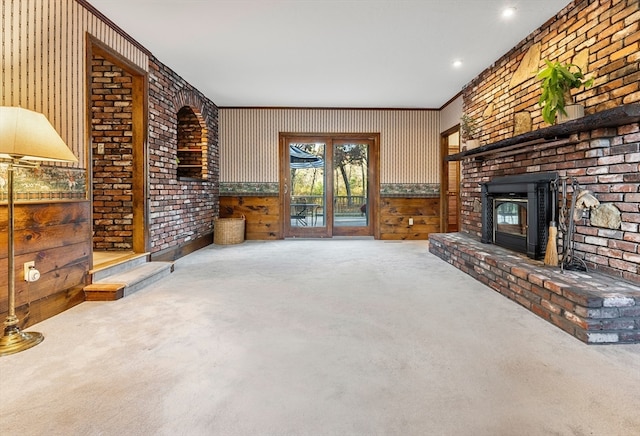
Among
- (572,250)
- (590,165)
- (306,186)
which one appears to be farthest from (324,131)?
(572,250)

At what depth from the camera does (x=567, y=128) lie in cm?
264

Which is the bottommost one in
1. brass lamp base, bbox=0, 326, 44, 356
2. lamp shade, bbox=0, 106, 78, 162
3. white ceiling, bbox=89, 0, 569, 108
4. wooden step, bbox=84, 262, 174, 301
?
brass lamp base, bbox=0, 326, 44, 356

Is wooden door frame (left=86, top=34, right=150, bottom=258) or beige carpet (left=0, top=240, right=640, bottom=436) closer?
beige carpet (left=0, top=240, right=640, bottom=436)

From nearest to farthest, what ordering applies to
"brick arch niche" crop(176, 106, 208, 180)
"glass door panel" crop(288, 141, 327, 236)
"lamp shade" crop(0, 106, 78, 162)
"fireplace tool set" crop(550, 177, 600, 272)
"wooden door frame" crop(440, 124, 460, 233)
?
"lamp shade" crop(0, 106, 78, 162)
"fireplace tool set" crop(550, 177, 600, 272)
"brick arch niche" crop(176, 106, 208, 180)
"wooden door frame" crop(440, 124, 460, 233)
"glass door panel" crop(288, 141, 327, 236)

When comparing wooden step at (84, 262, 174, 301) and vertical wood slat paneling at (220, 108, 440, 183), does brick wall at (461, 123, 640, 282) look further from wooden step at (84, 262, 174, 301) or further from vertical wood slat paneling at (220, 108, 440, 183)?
wooden step at (84, 262, 174, 301)

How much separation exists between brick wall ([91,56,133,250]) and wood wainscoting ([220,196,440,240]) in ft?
8.95

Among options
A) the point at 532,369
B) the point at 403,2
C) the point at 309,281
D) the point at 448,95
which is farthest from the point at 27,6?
the point at 448,95

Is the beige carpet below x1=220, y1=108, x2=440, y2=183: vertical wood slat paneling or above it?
below

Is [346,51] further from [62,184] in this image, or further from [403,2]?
[62,184]

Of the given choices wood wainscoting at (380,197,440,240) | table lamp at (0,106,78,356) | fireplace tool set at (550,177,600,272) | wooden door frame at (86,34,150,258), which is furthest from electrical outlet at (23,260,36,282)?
wood wainscoting at (380,197,440,240)

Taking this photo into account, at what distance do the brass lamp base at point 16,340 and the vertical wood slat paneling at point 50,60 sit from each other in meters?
1.42

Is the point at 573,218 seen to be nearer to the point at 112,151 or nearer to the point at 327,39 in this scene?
the point at 327,39

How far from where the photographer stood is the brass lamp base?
192 cm

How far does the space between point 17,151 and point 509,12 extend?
3.93 meters
